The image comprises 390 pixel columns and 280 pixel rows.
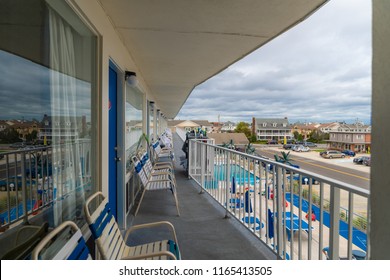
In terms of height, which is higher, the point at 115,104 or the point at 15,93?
the point at 115,104

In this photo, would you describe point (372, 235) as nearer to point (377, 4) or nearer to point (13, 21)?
point (377, 4)

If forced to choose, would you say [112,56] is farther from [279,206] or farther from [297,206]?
[297,206]

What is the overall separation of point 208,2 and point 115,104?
170 cm

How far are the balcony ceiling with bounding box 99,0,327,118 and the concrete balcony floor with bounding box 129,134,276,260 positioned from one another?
2225 mm

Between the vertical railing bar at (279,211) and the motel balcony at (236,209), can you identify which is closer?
the motel balcony at (236,209)

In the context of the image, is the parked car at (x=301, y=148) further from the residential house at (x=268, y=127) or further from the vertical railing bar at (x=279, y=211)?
the vertical railing bar at (x=279, y=211)

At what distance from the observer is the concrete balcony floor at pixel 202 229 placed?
2.46m

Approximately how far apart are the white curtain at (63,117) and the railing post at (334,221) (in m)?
1.66

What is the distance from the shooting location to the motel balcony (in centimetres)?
122

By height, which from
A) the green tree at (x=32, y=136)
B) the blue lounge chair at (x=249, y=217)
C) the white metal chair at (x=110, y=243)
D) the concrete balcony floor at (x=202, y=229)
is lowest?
the concrete balcony floor at (x=202, y=229)

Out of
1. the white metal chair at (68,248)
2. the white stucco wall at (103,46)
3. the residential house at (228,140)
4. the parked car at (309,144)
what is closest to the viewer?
the white metal chair at (68,248)

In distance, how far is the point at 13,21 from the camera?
1.03 metres

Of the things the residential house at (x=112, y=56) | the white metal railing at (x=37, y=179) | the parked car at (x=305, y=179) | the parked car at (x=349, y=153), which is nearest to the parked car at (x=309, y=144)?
the parked car at (x=349, y=153)
